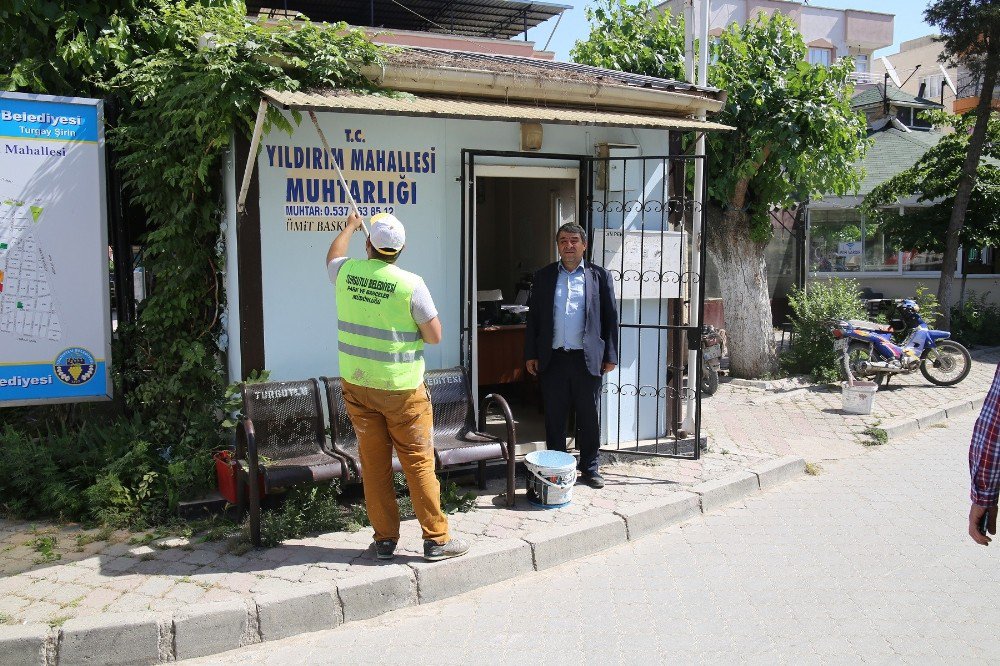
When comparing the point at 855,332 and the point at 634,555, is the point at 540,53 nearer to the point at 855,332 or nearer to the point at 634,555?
the point at 855,332

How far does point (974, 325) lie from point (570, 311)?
12293 millimetres

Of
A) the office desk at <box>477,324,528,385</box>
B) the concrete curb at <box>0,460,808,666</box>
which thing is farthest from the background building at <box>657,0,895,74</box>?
the concrete curb at <box>0,460,808,666</box>

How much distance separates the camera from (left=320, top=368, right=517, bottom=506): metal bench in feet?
19.1

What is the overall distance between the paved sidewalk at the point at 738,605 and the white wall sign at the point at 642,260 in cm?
204

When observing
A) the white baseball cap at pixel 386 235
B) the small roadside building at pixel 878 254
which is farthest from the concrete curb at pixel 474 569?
the small roadside building at pixel 878 254

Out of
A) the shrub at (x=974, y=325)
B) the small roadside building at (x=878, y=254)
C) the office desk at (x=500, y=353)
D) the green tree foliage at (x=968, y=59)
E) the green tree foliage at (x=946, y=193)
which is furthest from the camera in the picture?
the small roadside building at (x=878, y=254)

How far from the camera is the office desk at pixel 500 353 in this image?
327 inches

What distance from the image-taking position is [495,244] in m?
11.1

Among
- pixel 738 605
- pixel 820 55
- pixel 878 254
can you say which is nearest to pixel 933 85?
pixel 820 55

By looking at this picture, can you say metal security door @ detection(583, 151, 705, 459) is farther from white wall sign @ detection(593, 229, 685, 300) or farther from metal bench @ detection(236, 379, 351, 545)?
metal bench @ detection(236, 379, 351, 545)

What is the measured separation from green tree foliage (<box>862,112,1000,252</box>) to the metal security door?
927cm

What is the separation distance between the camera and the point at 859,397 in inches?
392

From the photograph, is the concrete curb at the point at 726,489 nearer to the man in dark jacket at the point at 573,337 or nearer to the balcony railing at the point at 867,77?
the man in dark jacket at the point at 573,337

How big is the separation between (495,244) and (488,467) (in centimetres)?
501
